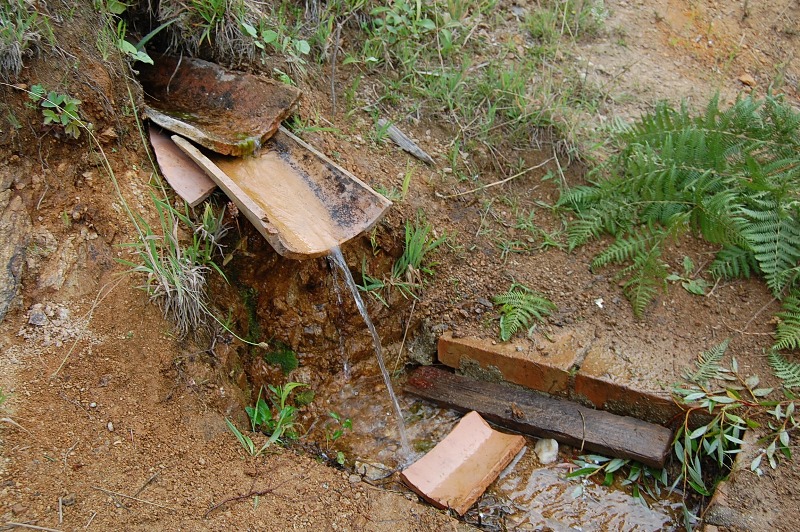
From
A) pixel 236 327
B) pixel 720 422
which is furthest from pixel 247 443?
pixel 720 422

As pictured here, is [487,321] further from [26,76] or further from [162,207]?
[26,76]

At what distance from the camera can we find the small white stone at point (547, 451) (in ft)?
10.2

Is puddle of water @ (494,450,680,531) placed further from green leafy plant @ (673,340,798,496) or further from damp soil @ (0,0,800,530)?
damp soil @ (0,0,800,530)

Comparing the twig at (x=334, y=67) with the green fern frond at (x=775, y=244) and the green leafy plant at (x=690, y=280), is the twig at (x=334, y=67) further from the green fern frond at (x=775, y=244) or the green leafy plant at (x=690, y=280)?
the green fern frond at (x=775, y=244)

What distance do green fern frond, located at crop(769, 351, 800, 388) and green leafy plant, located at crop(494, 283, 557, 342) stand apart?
3.37 ft

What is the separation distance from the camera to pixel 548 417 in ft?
10.3

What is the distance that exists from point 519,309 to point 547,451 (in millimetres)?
709

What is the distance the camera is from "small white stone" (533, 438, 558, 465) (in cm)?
312

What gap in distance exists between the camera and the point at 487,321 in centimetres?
337

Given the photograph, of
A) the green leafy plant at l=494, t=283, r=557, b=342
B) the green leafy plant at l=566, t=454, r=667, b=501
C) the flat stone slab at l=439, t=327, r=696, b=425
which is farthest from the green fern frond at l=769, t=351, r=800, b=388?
the green leafy plant at l=494, t=283, r=557, b=342

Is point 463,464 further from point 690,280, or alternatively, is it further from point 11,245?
point 11,245

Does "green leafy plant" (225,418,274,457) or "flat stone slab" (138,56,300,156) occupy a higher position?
"flat stone slab" (138,56,300,156)

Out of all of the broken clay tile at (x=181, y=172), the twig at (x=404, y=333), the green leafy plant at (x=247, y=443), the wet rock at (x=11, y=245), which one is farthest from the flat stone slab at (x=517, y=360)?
the wet rock at (x=11, y=245)

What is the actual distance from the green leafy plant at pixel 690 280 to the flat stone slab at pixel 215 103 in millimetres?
2194
